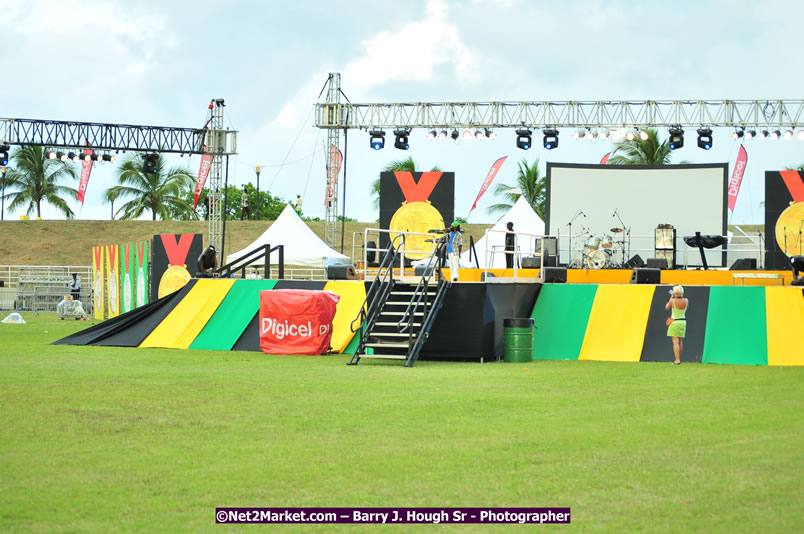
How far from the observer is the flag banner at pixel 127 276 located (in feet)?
96.1

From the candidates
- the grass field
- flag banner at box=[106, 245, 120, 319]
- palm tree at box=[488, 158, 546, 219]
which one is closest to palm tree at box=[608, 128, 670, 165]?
palm tree at box=[488, 158, 546, 219]

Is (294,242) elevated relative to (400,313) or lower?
elevated

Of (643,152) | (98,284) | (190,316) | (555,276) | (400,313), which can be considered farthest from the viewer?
(643,152)

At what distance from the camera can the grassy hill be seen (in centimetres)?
5175

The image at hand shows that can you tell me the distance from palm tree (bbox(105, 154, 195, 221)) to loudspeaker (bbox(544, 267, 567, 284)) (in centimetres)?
4217

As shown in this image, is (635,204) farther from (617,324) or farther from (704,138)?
(617,324)

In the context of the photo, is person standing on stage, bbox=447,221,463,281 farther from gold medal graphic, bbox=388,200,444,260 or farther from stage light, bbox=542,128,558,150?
stage light, bbox=542,128,558,150

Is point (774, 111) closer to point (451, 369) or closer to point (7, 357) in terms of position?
point (451, 369)

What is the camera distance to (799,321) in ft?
51.5

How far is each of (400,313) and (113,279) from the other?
17.9 metres

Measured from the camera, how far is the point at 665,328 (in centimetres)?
1641

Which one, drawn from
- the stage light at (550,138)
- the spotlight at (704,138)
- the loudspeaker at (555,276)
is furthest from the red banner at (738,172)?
the loudspeaker at (555,276)

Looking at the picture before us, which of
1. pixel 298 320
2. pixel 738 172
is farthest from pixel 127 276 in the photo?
pixel 738 172

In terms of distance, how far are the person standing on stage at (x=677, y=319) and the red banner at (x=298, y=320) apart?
6.07 meters
